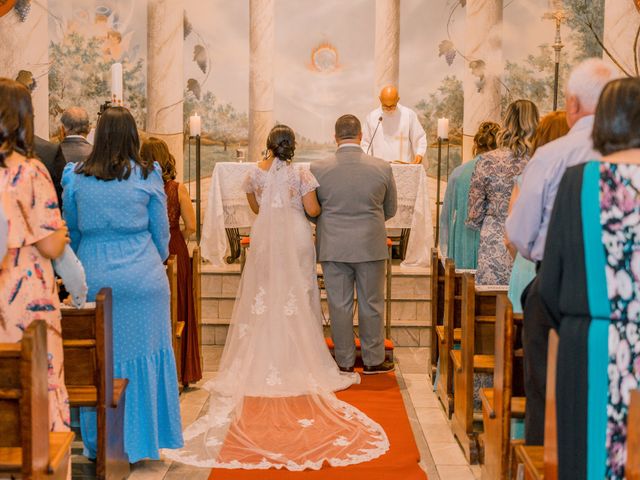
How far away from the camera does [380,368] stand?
23.3 ft

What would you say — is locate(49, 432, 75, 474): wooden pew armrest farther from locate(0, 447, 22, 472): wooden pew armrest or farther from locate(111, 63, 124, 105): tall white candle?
locate(111, 63, 124, 105): tall white candle

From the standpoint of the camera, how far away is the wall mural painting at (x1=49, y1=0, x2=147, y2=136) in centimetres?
1199

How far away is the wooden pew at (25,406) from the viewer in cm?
293

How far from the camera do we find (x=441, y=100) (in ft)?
41.7

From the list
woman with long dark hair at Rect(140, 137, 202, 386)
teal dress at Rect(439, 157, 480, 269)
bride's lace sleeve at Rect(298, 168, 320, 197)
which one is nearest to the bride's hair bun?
bride's lace sleeve at Rect(298, 168, 320, 197)

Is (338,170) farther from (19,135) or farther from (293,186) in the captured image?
(19,135)

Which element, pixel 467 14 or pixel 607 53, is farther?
pixel 467 14

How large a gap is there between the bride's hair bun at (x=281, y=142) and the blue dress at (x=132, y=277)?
1895mm

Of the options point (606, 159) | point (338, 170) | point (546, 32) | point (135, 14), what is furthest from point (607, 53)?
point (606, 159)

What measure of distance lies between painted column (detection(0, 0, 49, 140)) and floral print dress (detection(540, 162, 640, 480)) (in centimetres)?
864

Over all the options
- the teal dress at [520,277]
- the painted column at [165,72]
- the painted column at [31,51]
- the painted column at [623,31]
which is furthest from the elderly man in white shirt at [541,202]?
the painted column at [165,72]

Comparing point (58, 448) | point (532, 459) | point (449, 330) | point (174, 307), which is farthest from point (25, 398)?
point (449, 330)

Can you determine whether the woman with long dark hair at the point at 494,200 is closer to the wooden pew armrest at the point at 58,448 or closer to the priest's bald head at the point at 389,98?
the wooden pew armrest at the point at 58,448

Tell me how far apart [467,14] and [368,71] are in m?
1.84
